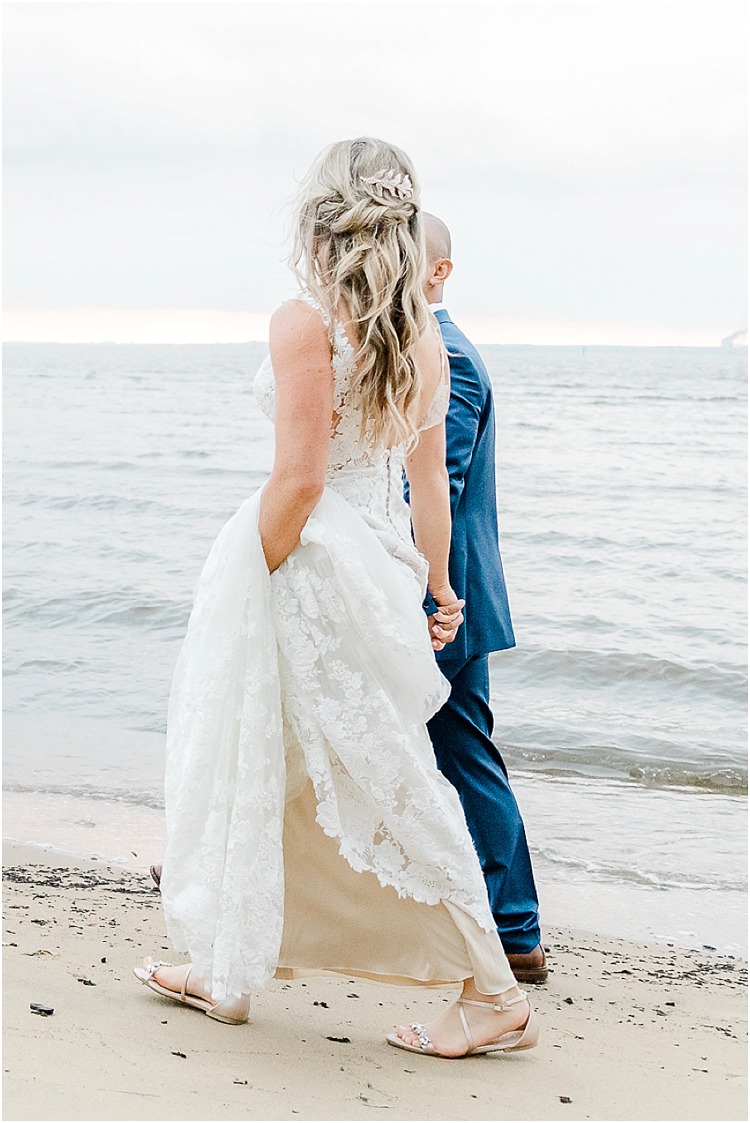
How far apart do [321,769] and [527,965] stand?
115 cm

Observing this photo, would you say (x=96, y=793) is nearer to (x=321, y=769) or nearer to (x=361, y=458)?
(x=321, y=769)

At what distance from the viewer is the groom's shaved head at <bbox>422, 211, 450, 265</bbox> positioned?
2.74 m

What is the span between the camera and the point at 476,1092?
2.24m

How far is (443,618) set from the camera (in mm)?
2592

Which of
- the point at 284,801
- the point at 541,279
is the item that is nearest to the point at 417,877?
the point at 284,801

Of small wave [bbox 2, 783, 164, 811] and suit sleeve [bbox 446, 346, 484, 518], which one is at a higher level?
suit sleeve [bbox 446, 346, 484, 518]

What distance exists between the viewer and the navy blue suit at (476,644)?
2.81m

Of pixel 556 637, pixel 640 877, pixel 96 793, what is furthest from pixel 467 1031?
pixel 556 637

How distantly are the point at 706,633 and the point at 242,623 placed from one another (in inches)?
268

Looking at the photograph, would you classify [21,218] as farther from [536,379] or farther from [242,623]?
[536,379]

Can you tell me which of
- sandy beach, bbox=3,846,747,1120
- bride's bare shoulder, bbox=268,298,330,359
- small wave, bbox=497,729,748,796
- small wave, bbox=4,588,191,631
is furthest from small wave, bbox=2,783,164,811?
small wave, bbox=4,588,191,631

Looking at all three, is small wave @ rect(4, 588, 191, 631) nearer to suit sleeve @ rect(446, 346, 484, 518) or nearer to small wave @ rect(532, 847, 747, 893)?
small wave @ rect(532, 847, 747, 893)

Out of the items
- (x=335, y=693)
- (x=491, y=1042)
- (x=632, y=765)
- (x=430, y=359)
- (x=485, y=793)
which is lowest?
(x=632, y=765)

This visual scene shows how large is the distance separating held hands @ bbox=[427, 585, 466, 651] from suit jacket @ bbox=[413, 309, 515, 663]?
0.20m
